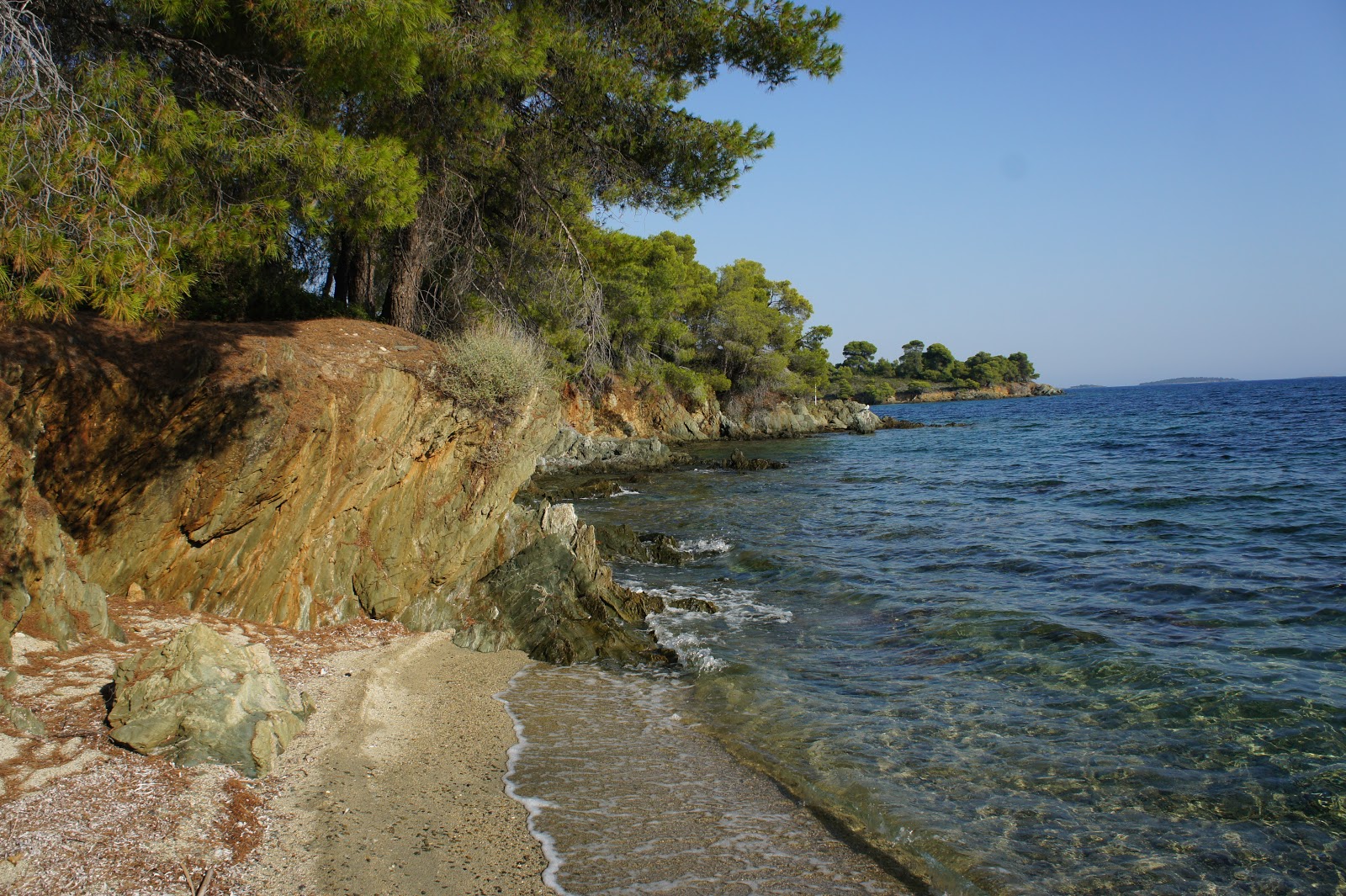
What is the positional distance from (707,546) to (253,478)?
9343 millimetres

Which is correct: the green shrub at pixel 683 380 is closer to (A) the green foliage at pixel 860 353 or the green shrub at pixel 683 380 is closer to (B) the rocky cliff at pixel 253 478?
(B) the rocky cliff at pixel 253 478

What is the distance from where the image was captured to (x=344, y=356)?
874 cm

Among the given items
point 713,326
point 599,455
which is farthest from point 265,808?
point 713,326

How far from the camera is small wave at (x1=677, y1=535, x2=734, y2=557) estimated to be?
1471 cm

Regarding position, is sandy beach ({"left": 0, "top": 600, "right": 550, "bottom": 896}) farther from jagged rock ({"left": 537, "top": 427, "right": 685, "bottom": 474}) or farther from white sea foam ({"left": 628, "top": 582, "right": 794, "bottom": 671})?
jagged rock ({"left": 537, "top": 427, "right": 685, "bottom": 474})

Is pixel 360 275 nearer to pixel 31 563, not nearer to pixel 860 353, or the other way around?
pixel 31 563

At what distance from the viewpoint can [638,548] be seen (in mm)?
14547

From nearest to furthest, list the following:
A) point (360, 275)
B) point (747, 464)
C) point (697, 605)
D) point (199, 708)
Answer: point (199, 708)
point (697, 605)
point (360, 275)
point (747, 464)

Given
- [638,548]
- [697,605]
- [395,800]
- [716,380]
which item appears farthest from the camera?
[716,380]

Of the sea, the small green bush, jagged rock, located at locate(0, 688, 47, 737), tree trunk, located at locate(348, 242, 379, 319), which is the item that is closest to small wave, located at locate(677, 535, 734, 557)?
the sea

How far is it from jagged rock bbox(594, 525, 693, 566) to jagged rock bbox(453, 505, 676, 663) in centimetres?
341

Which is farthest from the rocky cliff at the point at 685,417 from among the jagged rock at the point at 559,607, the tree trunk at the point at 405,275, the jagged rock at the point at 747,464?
the jagged rock at the point at 559,607

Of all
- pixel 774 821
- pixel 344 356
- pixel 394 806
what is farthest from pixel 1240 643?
pixel 344 356

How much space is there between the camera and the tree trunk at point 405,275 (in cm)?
1132
